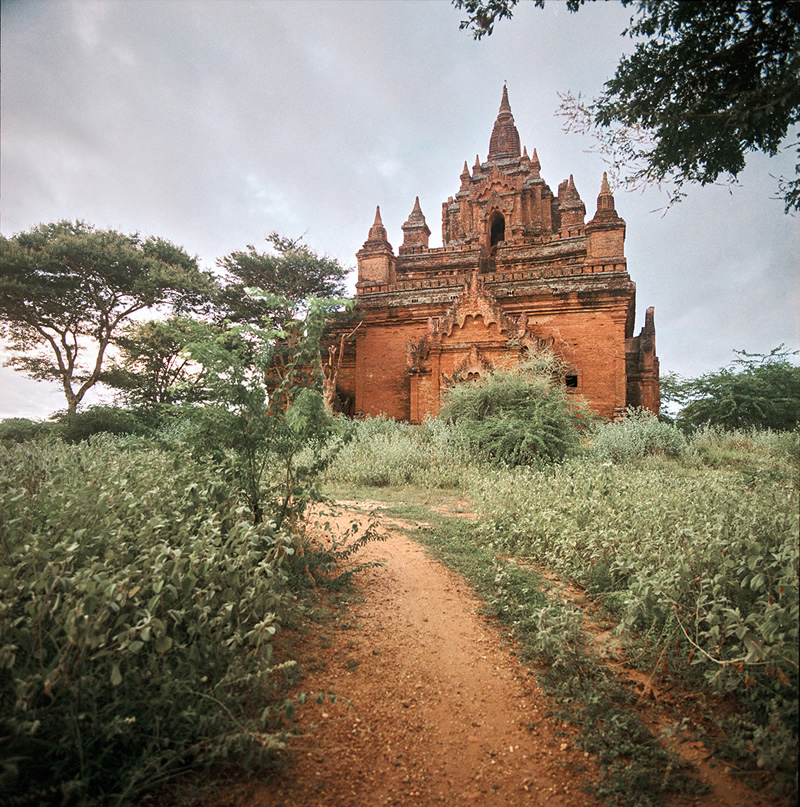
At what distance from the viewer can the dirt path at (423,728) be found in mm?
2006

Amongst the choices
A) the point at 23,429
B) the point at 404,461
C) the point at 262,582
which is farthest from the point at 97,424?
the point at 262,582

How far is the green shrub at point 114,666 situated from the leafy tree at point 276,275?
19.4 metres

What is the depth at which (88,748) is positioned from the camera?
1.75 meters

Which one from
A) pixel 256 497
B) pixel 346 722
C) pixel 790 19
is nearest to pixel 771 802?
pixel 346 722

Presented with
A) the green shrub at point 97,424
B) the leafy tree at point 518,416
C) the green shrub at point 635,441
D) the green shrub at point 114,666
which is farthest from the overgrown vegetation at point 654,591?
the green shrub at point 97,424

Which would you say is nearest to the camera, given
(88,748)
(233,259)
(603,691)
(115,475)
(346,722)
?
(88,748)

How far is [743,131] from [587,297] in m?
14.3

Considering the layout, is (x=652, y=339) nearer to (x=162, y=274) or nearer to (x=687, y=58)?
(x=687, y=58)

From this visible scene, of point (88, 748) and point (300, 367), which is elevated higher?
point (300, 367)

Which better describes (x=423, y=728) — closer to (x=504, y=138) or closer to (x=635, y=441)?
(x=635, y=441)

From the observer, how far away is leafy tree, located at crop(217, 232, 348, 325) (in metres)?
20.9

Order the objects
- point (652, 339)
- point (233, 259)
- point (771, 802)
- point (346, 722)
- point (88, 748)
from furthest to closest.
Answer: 1. point (233, 259)
2. point (652, 339)
3. point (346, 722)
4. point (771, 802)
5. point (88, 748)

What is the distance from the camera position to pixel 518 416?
10.8m

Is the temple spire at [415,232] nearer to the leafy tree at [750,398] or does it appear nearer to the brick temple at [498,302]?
the brick temple at [498,302]
